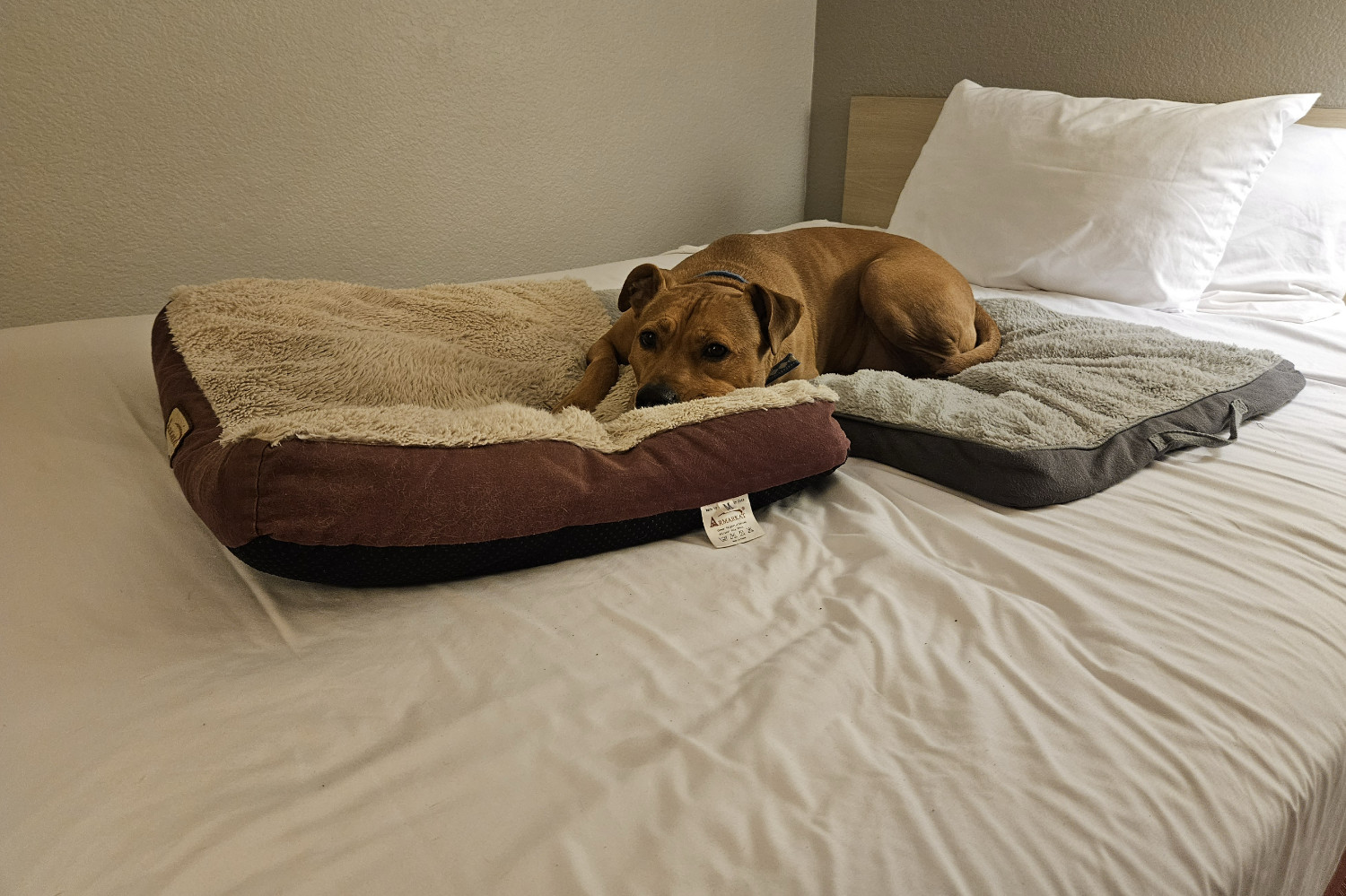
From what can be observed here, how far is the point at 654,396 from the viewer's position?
1.50 meters

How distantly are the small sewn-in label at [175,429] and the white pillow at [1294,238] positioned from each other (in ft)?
7.92

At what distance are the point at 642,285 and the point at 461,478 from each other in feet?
2.90

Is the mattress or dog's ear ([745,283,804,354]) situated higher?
dog's ear ([745,283,804,354])

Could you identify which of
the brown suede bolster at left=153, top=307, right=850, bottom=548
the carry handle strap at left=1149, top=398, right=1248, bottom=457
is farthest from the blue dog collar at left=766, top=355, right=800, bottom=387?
the carry handle strap at left=1149, top=398, right=1248, bottom=457

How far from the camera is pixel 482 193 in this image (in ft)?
8.77

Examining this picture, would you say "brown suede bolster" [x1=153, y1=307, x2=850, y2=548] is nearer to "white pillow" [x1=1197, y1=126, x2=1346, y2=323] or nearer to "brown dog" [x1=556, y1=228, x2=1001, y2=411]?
"brown dog" [x1=556, y1=228, x2=1001, y2=411]

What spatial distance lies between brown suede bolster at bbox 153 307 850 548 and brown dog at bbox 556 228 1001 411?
0.33 meters

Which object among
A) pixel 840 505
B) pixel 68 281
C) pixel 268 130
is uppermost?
pixel 268 130

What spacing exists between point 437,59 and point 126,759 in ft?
7.40

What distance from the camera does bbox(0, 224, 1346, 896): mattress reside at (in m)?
0.67

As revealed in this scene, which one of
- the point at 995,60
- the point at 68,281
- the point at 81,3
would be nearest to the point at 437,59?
the point at 81,3

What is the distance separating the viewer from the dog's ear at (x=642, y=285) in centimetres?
176

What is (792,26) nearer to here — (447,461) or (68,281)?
(68,281)

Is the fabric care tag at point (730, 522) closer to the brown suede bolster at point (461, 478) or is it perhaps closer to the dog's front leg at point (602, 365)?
the brown suede bolster at point (461, 478)
